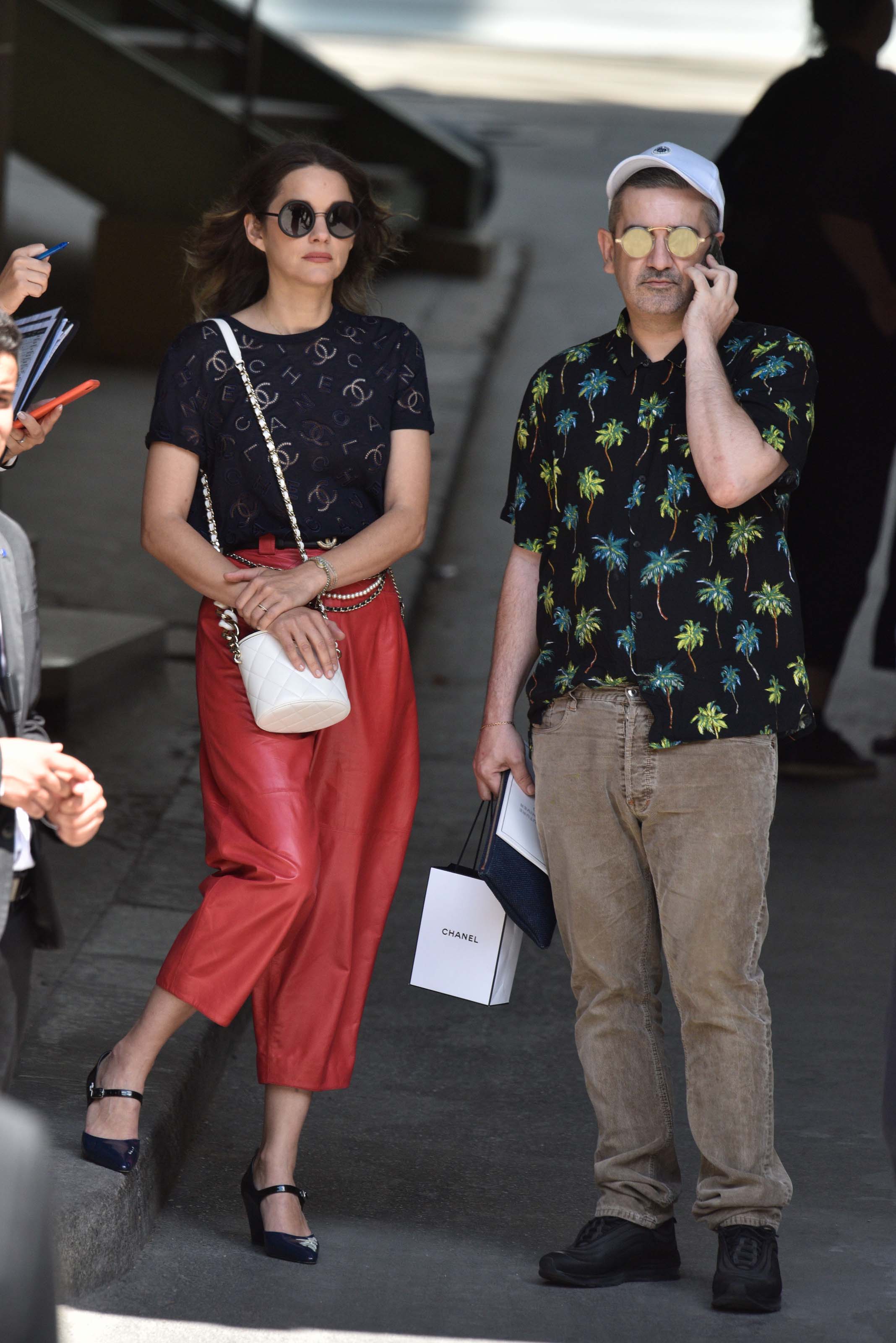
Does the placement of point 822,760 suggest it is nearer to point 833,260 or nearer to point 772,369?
point 833,260

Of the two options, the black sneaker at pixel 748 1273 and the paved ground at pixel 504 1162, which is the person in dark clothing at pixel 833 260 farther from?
the black sneaker at pixel 748 1273

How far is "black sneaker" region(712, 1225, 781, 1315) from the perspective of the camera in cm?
315

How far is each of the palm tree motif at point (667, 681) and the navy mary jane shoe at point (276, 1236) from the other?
3.85ft

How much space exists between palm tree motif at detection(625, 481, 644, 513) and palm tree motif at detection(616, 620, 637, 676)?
8.1 inches

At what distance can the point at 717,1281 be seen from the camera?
3174 mm

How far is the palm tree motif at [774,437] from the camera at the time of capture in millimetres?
3043

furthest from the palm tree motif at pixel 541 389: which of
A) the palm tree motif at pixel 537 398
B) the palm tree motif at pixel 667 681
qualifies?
the palm tree motif at pixel 667 681

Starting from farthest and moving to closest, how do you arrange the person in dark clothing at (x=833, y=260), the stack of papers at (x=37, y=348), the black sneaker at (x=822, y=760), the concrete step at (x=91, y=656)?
the black sneaker at (x=822, y=760)
the concrete step at (x=91, y=656)
the person in dark clothing at (x=833, y=260)
the stack of papers at (x=37, y=348)

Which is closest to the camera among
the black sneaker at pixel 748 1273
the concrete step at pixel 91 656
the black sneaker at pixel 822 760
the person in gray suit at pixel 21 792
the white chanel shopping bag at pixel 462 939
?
the person in gray suit at pixel 21 792

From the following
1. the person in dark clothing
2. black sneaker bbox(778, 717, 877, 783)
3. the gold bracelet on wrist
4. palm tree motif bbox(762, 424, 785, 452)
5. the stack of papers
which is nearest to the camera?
the stack of papers

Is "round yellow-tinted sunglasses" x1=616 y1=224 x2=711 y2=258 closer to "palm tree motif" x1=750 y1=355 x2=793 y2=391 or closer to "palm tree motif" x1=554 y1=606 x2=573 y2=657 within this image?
"palm tree motif" x1=750 y1=355 x2=793 y2=391

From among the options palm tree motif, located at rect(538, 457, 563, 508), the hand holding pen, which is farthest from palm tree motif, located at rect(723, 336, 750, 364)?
the hand holding pen

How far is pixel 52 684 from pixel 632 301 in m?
3.31

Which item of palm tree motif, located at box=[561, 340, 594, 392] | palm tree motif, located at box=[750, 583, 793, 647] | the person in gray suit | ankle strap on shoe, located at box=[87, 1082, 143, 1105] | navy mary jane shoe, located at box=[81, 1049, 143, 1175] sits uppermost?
palm tree motif, located at box=[561, 340, 594, 392]
